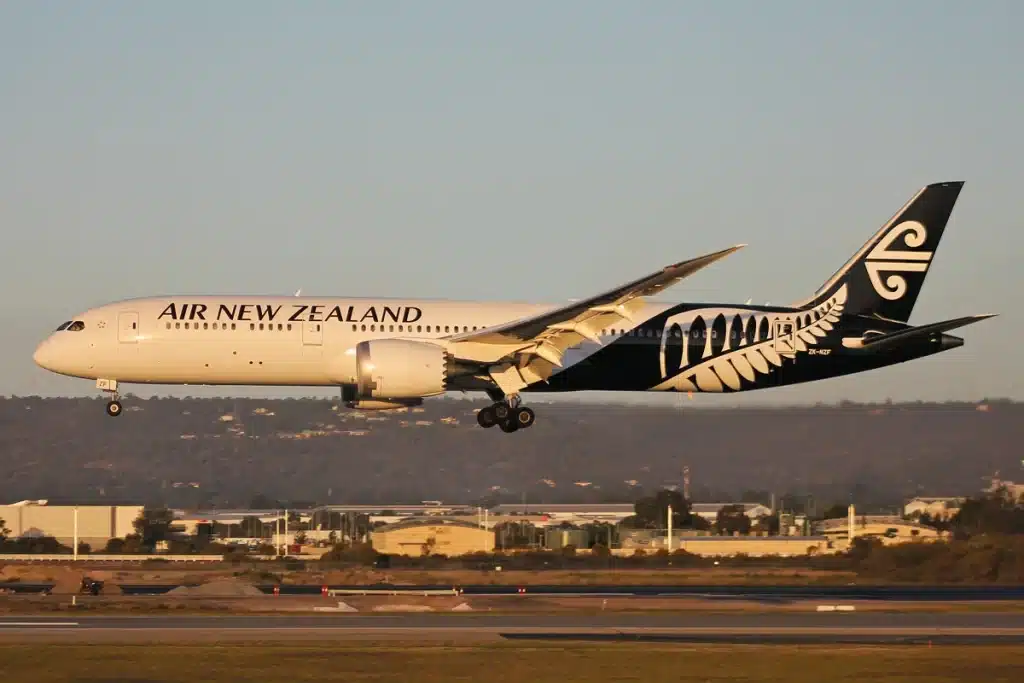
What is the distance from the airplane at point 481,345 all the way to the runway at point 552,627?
25.0 ft

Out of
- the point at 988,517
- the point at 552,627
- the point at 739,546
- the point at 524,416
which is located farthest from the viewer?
the point at 739,546

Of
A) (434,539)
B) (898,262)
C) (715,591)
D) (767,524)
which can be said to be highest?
(898,262)

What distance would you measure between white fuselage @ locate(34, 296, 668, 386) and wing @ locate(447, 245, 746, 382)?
41.2 inches

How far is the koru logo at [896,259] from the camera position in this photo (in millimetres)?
44875

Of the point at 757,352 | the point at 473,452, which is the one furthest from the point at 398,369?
the point at 473,452

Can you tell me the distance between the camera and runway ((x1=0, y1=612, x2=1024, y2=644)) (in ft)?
101

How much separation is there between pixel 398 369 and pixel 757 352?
1076 cm

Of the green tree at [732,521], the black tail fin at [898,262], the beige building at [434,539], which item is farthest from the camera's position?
the green tree at [732,521]

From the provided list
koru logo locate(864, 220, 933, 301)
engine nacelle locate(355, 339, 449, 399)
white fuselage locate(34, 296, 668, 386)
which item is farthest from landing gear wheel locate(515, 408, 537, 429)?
koru logo locate(864, 220, 933, 301)

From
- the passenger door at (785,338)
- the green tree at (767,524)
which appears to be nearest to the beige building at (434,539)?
the green tree at (767,524)

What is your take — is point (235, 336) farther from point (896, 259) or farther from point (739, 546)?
point (739, 546)

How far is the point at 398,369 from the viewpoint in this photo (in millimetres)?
39250

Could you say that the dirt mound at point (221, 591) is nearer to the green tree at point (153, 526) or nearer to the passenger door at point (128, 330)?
the passenger door at point (128, 330)

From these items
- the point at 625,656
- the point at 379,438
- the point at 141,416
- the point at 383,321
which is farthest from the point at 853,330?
the point at 141,416
